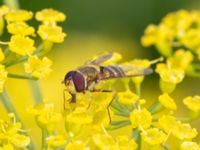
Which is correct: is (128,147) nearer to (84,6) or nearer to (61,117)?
(61,117)

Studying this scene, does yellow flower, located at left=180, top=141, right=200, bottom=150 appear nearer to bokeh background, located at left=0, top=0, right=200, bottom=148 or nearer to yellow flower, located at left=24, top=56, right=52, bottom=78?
yellow flower, located at left=24, top=56, right=52, bottom=78

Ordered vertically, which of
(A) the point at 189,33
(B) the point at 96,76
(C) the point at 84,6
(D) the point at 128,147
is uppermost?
(C) the point at 84,6

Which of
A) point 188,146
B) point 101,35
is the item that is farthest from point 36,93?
point 101,35

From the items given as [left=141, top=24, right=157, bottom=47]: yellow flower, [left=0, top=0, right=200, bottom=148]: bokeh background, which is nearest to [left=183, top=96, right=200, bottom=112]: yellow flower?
[left=141, top=24, right=157, bottom=47]: yellow flower

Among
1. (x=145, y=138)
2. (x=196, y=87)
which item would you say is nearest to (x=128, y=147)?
(x=145, y=138)

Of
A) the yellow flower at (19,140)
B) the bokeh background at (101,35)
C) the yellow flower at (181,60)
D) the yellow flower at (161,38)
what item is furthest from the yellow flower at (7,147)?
the bokeh background at (101,35)

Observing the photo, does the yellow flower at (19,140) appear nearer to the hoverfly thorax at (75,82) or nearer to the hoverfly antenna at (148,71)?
the hoverfly thorax at (75,82)
